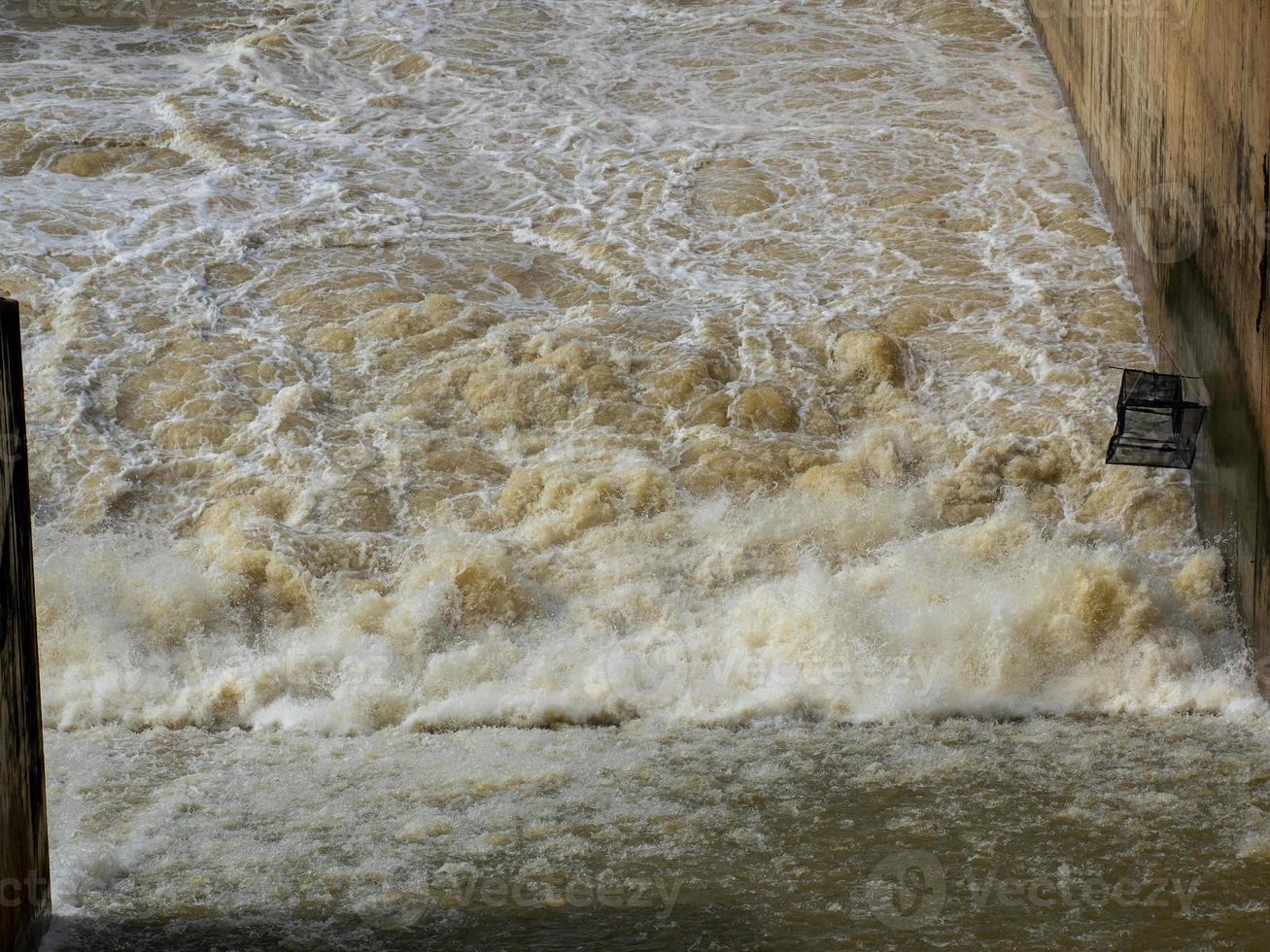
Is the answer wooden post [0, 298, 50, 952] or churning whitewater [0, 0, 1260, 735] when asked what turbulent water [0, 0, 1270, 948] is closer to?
churning whitewater [0, 0, 1260, 735]

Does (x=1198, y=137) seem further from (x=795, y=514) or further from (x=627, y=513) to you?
(x=627, y=513)

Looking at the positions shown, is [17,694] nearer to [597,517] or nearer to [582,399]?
[597,517]

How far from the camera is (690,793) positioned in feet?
16.4

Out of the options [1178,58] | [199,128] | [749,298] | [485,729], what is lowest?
[485,729]

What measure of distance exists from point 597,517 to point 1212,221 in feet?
9.68

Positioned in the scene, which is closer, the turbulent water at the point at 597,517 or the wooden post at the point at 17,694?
the wooden post at the point at 17,694

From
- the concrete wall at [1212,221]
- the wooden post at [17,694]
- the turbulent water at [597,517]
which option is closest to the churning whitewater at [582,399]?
the turbulent water at [597,517]

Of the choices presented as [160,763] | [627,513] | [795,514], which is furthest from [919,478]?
[160,763]

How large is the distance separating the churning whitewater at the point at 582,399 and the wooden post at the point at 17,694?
5.65 feet

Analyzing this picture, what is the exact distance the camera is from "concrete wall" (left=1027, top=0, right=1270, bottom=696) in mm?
5531

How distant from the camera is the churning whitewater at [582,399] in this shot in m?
→ 5.95

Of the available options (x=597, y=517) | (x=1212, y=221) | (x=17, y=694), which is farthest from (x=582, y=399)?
(x=17, y=694)

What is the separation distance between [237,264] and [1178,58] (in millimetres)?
5631

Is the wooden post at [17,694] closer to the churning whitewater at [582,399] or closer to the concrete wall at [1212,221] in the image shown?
the churning whitewater at [582,399]
